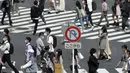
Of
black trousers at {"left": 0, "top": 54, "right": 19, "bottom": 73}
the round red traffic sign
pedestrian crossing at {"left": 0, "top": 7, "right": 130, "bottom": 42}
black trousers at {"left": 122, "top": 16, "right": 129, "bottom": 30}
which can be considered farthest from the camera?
black trousers at {"left": 122, "top": 16, "right": 129, "bottom": 30}

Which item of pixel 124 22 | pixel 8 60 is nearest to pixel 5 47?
pixel 8 60

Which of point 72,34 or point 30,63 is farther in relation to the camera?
point 30,63

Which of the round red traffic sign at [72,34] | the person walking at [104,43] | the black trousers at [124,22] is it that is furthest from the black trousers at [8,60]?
the black trousers at [124,22]

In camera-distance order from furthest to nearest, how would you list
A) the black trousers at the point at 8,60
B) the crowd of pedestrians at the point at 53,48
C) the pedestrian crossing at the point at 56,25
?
1. the pedestrian crossing at the point at 56,25
2. the black trousers at the point at 8,60
3. the crowd of pedestrians at the point at 53,48

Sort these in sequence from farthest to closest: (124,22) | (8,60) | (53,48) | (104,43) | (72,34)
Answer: (124,22), (104,43), (53,48), (8,60), (72,34)

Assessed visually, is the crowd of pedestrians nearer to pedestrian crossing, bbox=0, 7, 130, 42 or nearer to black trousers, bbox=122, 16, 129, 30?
black trousers, bbox=122, 16, 129, 30

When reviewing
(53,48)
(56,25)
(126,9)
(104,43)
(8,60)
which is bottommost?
(56,25)

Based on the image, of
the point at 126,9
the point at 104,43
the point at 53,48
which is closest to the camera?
the point at 53,48

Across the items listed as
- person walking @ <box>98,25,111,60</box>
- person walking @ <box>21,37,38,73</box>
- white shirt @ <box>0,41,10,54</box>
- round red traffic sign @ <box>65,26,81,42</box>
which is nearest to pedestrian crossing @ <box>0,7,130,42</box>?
person walking @ <box>98,25,111,60</box>

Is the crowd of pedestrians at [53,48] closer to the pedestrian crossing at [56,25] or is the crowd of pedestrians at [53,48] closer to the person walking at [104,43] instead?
the person walking at [104,43]

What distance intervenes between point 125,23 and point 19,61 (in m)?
7.51

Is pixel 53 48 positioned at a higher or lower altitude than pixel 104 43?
higher

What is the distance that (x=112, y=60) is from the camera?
21.2 metres

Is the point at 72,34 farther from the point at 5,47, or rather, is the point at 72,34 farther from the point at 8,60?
the point at 8,60
